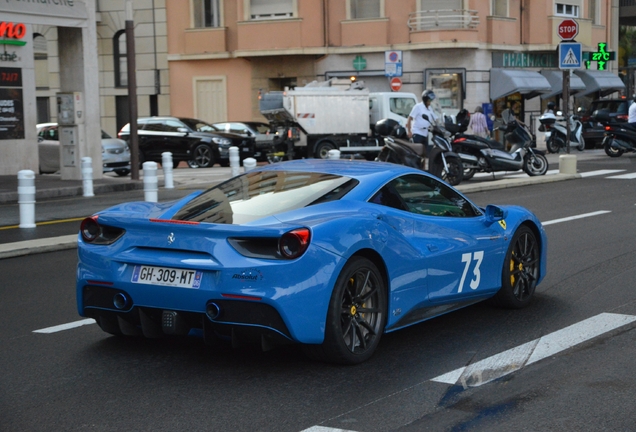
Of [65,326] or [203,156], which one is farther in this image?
[203,156]

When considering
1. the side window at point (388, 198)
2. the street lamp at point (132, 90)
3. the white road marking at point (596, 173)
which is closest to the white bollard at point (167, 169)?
the street lamp at point (132, 90)

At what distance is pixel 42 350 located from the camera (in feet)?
21.8

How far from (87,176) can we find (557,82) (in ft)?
87.0

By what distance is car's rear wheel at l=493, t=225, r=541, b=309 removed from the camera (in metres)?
7.72

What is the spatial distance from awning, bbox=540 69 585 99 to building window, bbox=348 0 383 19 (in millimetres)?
7726

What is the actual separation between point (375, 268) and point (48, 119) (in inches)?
1500

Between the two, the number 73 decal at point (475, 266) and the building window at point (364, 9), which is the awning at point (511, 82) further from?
the number 73 decal at point (475, 266)

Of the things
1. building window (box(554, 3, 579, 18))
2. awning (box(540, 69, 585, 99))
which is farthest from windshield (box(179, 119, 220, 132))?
building window (box(554, 3, 579, 18))

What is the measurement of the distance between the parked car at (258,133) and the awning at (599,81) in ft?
55.9

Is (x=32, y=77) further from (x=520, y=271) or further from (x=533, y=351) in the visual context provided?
(x=533, y=351)

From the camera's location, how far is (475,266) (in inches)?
286

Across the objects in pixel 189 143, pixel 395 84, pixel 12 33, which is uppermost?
pixel 12 33

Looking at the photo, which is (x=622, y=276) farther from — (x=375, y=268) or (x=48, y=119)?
(x=48, y=119)

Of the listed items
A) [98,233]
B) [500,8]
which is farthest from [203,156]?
[98,233]
